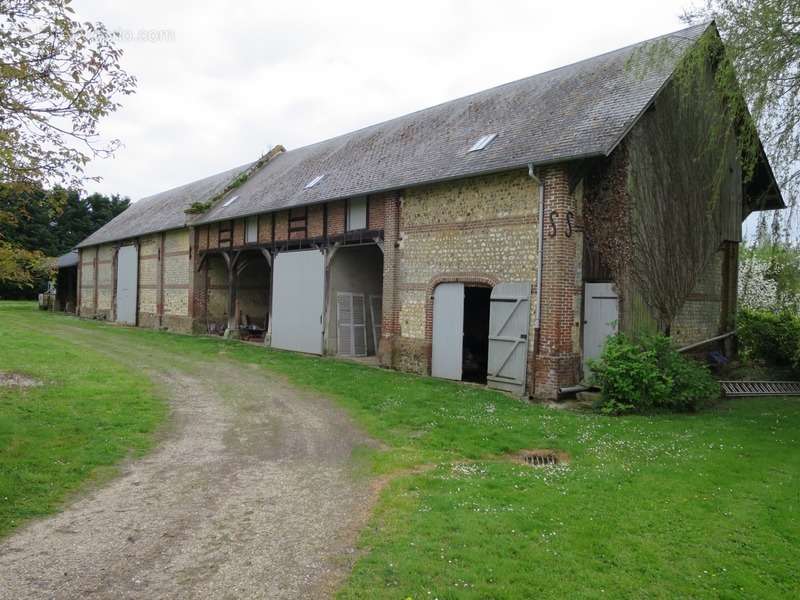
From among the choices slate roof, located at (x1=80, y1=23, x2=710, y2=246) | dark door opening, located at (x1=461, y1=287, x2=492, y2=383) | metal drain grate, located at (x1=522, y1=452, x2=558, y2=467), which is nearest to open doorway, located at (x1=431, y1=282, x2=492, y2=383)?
dark door opening, located at (x1=461, y1=287, x2=492, y2=383)

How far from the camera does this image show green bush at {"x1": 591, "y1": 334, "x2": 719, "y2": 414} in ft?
32.2

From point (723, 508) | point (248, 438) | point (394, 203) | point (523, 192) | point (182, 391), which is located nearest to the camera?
point (723, 508)

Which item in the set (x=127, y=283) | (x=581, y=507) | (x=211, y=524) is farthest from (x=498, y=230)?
(x=127, y=283)

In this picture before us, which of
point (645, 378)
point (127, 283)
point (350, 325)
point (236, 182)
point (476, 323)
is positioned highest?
point (236, 182)

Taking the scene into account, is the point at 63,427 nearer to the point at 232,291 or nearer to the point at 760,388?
the point at 760,388

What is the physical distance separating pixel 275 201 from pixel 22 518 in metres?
14.8

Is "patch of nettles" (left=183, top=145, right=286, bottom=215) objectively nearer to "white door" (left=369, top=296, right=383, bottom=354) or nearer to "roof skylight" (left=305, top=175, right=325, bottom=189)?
"roof skylight" (left=305, top=175, right=325, bottom=189)

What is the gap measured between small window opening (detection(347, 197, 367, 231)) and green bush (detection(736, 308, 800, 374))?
10238 millimetres

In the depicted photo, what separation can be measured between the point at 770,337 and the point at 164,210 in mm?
26235

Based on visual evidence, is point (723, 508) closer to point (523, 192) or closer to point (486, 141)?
point (523, 192)

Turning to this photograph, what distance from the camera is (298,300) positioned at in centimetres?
1780

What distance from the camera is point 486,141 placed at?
13.4 m

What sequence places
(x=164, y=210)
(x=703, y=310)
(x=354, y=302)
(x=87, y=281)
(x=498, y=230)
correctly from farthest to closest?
(x=87, y=281) → (x=164, y=210) → (x=354, y=302) → (x=703, y=310) → (x=498, y=230)

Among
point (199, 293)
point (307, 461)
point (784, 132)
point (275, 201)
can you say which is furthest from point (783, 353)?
point (199, 293)
